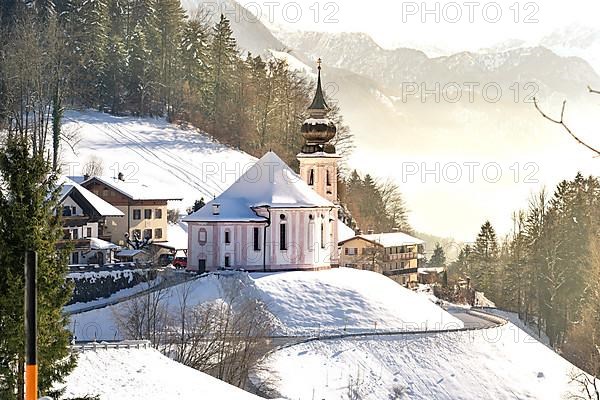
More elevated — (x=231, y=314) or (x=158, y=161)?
(x=158, y=161)

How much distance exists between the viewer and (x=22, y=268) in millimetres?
19203

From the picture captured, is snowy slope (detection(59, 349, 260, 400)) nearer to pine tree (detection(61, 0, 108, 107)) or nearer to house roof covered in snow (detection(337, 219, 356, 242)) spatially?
house roof covered in snow (detection(337, 219, 356, 242))

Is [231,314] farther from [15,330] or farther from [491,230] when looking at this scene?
[491,230]

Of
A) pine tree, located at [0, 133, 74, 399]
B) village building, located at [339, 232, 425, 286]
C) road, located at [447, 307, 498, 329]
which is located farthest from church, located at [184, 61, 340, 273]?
pine tree, located at [0, 133, 74, 399]

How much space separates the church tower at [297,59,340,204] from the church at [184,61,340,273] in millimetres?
2311

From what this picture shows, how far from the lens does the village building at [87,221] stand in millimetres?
52062

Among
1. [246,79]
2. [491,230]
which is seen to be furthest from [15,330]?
[246,79]

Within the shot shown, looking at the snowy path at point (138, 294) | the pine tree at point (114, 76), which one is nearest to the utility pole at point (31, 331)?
the snowy path at point (138, 294)

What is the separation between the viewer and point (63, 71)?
248ft

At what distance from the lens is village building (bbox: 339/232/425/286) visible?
68750 mm

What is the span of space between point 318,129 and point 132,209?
1108 centimetres

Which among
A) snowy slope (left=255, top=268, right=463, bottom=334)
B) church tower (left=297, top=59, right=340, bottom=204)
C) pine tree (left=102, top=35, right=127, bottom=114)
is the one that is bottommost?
snowy slope (left=255, top=268, right=463, bottom=334)

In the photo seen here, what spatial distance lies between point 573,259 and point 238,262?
25943 mm

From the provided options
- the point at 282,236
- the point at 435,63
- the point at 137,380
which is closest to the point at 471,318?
the point at 282,236
